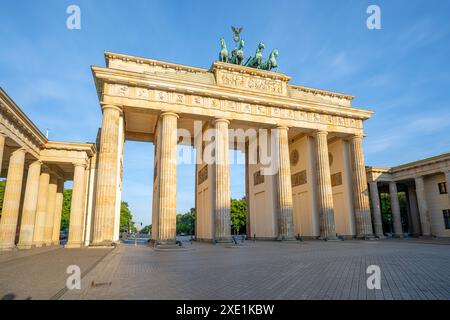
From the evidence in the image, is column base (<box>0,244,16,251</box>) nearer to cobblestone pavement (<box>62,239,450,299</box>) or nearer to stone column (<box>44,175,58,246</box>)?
stone column (<box>44,175,58,246</box>)

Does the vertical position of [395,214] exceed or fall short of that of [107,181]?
it falls short

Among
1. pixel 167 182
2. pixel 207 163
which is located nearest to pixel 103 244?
pixel 167 182

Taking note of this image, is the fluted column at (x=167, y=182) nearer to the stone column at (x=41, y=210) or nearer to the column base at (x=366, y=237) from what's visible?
the stone column at (x=41, y=210)

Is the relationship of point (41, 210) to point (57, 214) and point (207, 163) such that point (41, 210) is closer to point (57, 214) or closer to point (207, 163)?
point (57, 214)

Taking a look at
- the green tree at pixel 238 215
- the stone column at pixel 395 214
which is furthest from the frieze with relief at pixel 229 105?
the green tree at pixel 238 215

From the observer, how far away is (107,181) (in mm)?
23391

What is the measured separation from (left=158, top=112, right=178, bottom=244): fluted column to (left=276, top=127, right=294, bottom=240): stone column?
34.2 feet

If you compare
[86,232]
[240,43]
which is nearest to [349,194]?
[240,43]

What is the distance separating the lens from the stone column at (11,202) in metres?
21.3

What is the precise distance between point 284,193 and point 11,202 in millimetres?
22524

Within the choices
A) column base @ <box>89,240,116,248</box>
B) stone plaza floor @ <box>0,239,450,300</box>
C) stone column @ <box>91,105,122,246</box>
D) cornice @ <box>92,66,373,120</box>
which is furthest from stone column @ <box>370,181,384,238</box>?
stone column @ <box>91,105,122,246</box>

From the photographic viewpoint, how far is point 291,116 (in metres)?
30.7
